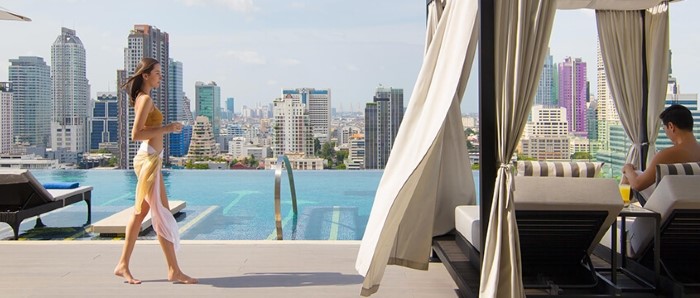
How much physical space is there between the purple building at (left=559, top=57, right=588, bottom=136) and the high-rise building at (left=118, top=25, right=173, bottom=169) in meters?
10.3

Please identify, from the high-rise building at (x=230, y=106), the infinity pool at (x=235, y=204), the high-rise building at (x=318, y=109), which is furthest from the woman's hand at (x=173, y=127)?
the high-rise building at (x=230, y=106)

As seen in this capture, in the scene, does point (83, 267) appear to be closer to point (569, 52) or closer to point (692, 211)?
point (692, 211)

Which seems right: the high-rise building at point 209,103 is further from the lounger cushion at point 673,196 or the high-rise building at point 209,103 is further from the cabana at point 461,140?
the lounger cushion at point 673,196

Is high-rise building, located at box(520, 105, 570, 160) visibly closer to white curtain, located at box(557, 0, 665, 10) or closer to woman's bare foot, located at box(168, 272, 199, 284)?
white curtain, located at box(557, 0, 665, 10)

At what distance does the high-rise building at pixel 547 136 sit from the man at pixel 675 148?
9.76m

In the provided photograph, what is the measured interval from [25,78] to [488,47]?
18662 millimetres

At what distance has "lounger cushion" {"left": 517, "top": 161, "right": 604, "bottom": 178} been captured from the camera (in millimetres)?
3467

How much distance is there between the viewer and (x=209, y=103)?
19.9m

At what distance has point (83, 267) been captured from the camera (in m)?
4.41

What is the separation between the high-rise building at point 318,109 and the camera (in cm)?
1839

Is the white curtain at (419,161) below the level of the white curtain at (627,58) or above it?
below

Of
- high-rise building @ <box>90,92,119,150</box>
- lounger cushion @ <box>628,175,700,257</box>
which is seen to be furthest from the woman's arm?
high-rise building @ <box>90,92,119,150</box>

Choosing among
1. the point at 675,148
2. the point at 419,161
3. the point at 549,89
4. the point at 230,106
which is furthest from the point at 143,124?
the point at 230,106

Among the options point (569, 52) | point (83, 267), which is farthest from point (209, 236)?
point (569, 52)
